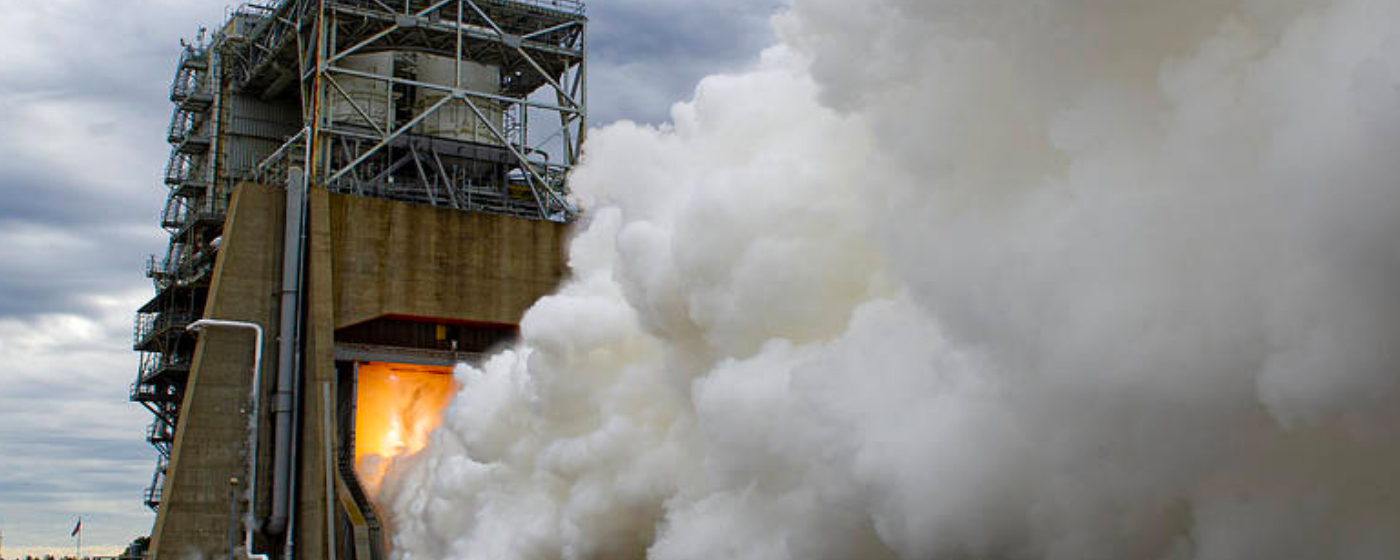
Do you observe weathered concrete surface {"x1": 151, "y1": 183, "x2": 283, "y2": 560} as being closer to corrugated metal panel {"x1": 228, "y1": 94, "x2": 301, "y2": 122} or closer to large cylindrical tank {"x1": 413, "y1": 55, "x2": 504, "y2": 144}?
large cylindrical tank {"x1": 413, "y1": 55, "x2": 504, "y2": 144}

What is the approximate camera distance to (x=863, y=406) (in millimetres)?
16438

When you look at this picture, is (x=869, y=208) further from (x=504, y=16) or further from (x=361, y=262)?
(x=504, y=16)

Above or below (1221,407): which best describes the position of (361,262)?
above

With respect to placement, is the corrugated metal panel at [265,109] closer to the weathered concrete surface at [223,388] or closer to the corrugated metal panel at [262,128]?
the corrugated metal panel at [262,128]

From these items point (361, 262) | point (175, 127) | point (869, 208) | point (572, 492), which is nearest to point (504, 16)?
point (361, 262)

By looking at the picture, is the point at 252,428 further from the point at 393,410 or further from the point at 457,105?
the point at 457,105

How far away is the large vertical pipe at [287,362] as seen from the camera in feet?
107

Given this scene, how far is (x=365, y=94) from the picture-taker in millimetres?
41031

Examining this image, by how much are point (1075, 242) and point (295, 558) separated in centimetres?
2453

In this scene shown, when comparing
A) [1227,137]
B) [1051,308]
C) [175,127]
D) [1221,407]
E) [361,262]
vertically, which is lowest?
[1221,407]

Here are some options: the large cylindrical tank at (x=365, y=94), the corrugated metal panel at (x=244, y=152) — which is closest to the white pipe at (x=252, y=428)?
the large cylindrical tank at (x=365, y=94)

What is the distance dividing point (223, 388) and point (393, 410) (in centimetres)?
616

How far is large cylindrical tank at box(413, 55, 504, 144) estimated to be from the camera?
137 feet

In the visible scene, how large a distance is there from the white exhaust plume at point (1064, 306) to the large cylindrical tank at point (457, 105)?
68.7ft
